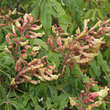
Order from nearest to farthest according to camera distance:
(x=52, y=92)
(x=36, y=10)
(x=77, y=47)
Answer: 1. (x=77, y=47)
2. (x=52, y=92)
3. (x=36, y=10)

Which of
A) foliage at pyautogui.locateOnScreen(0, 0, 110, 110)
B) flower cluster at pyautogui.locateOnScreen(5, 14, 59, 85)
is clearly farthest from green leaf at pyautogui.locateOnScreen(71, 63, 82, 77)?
flower cluster at pyautogui.locateOnScreen(5, 14, 59, 85)

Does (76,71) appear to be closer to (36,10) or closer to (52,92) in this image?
(52,92)

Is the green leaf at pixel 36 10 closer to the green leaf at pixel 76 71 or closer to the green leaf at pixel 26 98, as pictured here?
the green leaf at pixel 76 71

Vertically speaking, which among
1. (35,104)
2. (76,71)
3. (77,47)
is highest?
(77,47)

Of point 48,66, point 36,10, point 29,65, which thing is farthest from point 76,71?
point 36,10

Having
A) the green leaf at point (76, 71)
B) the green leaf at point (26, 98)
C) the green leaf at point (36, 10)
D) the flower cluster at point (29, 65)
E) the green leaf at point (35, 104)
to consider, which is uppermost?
the green leaf at point (36, 10)

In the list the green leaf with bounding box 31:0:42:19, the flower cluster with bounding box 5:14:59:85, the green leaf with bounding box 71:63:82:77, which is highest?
the green leaf with bounding box 31:0:42:19

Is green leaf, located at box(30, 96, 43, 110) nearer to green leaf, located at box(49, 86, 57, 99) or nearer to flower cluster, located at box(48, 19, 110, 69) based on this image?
green leaf, located at box(49, 86, 57, 99)

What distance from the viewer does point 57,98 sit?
162cm

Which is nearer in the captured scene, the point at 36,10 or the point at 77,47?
the point at 77,47

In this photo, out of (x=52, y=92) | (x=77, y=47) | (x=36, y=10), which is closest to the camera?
(x=77, y=47)

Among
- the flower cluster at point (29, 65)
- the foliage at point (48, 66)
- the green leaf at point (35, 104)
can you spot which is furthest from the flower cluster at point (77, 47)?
the green leaf at point (35, 104)

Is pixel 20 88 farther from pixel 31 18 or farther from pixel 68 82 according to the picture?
pixel 31 18

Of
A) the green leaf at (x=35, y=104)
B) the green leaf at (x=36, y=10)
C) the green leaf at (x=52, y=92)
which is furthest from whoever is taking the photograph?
the green leaf at (x=36, y=10)
